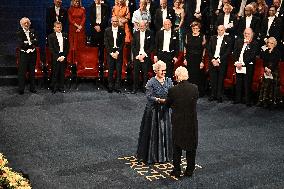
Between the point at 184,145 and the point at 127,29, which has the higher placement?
the point at 127,29

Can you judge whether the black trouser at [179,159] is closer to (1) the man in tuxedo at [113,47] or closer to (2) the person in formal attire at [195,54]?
(2) the person in formal attire at [195,54]

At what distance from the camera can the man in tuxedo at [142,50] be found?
12766 mm

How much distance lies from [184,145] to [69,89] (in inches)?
255

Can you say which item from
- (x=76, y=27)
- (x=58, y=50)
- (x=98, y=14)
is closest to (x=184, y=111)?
(x=58, y=50)

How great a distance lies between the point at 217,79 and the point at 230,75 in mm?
496

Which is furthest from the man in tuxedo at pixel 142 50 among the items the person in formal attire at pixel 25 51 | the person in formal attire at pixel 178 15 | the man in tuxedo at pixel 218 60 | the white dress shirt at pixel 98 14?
the person in formal attire at pixel 25 51

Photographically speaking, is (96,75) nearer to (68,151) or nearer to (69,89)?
(69,89)

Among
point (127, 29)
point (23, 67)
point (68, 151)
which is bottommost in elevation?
point (68, 151)

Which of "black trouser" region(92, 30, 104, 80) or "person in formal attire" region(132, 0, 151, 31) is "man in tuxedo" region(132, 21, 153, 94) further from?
"black trouser" region(92, 30, 104, 80)

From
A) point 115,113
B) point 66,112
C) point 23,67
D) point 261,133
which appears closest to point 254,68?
point 261,133

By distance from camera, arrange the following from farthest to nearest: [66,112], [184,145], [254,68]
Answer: [254,68], [66,112], [184,145]

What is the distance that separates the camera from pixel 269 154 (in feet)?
28.5

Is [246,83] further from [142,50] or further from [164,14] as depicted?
[164,14]

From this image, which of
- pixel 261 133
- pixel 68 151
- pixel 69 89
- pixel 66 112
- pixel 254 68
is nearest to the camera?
pixel 68 151
